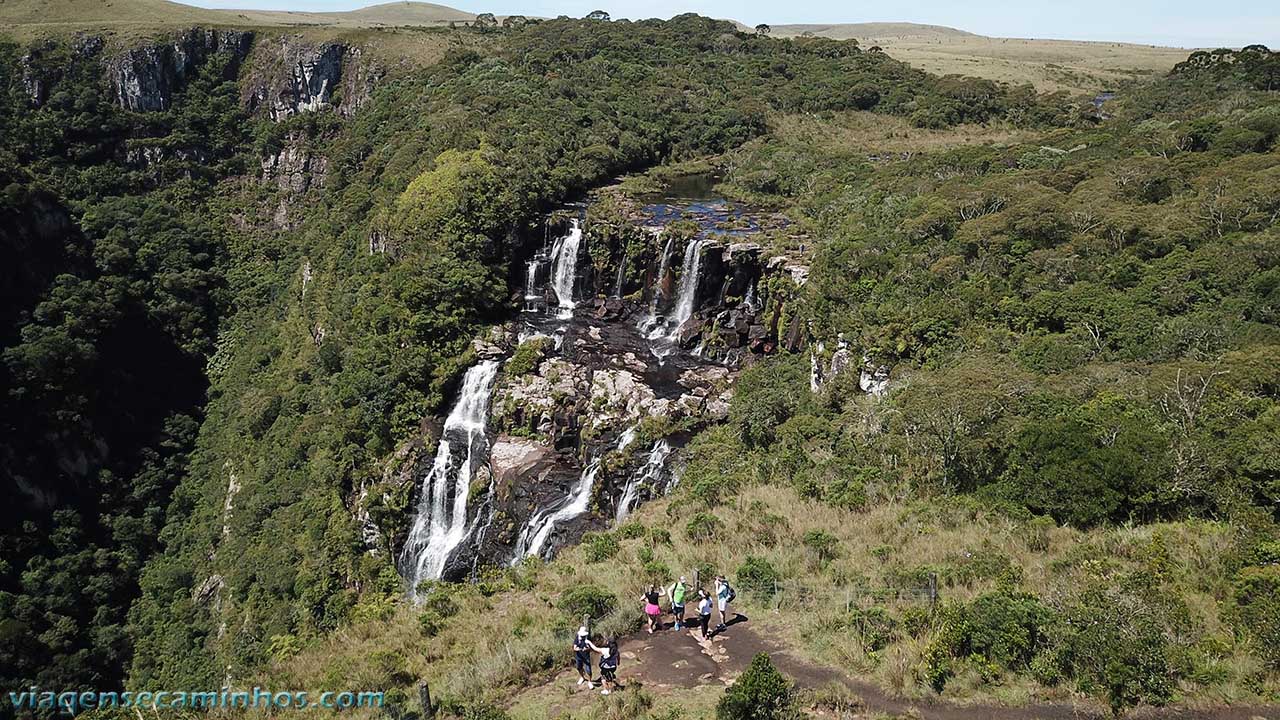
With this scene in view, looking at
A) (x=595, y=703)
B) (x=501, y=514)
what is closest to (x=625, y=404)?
(x=501, y=514)

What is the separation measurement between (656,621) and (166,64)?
11213 cm

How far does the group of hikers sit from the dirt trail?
0.81 ft

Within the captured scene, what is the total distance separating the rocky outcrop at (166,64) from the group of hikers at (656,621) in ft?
354

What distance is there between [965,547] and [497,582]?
14822mm

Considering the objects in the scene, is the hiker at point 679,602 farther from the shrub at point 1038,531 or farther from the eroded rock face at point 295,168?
the eroded rock face at point 295,168

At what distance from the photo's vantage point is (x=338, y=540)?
39.3 metres

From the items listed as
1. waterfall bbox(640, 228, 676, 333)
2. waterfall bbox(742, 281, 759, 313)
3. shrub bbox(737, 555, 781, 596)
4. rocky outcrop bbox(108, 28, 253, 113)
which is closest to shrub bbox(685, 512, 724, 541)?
shrub bbox(737, 555, 781, 596)

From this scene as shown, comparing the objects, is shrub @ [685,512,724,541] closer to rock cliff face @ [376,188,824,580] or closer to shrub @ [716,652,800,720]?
rock cliff face @ [376,188,824,580]

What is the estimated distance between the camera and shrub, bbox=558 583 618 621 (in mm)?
19297

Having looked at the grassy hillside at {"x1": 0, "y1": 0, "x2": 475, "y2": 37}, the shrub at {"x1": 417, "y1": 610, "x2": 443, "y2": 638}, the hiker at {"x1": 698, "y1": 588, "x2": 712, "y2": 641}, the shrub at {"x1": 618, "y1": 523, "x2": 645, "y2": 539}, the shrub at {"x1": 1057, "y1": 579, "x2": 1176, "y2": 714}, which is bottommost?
the shrub at {"x1": 417, "y1": 610, "x2": 443, "y2": 638}

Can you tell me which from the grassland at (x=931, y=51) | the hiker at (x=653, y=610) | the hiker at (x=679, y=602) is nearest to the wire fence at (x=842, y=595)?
the hiker at (x=679, y=602)

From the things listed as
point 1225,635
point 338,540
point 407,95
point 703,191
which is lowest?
point 338,540

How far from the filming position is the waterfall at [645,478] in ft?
110

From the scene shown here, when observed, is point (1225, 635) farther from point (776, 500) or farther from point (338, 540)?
point (338, 540)
